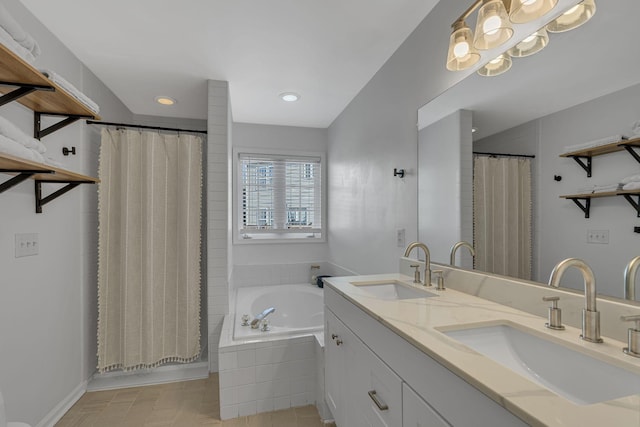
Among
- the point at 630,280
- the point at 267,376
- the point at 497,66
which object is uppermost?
the point at 497,66

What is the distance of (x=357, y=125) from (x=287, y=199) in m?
1.33

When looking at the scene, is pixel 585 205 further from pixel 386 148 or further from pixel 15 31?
pixel 15 31

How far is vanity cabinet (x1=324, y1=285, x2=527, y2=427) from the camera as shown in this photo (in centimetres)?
62

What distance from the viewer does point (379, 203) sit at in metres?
2.29

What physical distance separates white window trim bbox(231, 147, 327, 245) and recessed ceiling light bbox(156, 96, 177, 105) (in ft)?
2.61

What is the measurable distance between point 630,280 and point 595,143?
0.40 meters

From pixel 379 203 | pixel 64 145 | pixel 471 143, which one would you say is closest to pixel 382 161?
pixel 379 203

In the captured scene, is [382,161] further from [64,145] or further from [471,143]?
[64,145]

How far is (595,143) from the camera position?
86 cm

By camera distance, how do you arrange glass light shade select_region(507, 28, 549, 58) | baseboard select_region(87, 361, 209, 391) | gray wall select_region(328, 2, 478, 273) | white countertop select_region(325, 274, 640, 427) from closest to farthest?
white countertop select_region(325, 274, 640, 427) → glass light shade select_region(507, 28, 549, 58) → gray wall select_region(328, 2, 478, 273) → baseboard select_region(87, 361, 209, 391)

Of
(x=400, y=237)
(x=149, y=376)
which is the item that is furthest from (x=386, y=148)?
(x=149, y=376)

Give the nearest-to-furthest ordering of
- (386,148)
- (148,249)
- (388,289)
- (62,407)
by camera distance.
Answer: (388,289) < (62,407) < (386,148) < (148,249)

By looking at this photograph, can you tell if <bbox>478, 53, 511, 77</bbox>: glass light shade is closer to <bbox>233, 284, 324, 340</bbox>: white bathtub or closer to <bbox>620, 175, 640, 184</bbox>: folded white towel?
<bbox>620, 175, 640, 184</bbox>: folded white towel

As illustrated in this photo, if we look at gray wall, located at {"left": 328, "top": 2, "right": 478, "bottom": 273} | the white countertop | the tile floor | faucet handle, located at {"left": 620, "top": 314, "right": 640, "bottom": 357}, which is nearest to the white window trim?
gray wall, located at {"left": 328, "top": 2, "right": 478, "bottom": 273}
